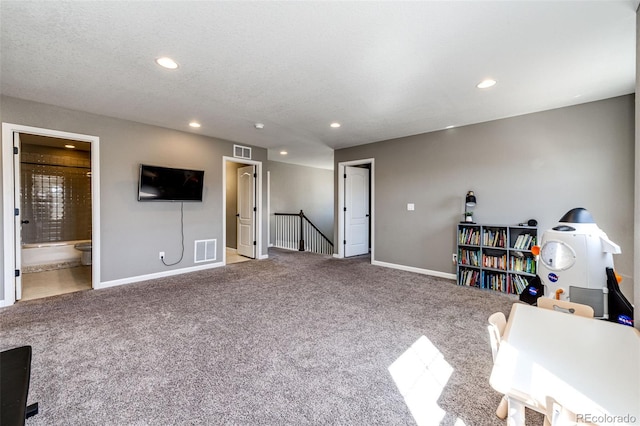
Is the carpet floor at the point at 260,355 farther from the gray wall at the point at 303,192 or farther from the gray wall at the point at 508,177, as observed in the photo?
the gray wall at the point at 303,192

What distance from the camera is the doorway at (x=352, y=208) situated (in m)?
5.96

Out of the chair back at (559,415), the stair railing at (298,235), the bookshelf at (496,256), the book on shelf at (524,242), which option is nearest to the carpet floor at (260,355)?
the bookshelf at (496,256)

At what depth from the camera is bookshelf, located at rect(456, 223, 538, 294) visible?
11.8ft

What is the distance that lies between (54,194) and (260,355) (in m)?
6.07

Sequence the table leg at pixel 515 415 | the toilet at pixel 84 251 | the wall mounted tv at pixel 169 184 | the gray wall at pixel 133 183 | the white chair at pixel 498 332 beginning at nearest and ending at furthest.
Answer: the table leg at pixel 515 415, the white chair at pixel 498 332, the gray wall at pixel 133 183, the wall mounted tv at pixel 169 184, the toilet at pixel 84 251

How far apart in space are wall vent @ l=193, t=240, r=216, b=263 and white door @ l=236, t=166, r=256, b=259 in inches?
39.8

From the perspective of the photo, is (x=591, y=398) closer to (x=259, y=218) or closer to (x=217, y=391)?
(x=217, y=391)

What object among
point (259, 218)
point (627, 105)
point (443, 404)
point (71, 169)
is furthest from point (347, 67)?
point (71, 169)

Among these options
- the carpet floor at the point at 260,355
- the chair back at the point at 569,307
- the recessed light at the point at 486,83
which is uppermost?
the recessed light at the point at 486,83

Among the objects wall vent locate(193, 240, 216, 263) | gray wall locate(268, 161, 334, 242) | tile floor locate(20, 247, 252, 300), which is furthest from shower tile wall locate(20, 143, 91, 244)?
gray wall locate(268, 161, 334, 242)

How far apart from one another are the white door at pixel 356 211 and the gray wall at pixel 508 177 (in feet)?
2.45

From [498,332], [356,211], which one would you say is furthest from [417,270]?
[498,332]

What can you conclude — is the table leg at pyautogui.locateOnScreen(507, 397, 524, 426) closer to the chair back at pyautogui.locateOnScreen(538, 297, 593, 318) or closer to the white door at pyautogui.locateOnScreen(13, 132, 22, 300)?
the chair back at pyautogui.locateOnScreen(538, 297, 593, 318)

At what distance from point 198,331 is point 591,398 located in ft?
8.87
